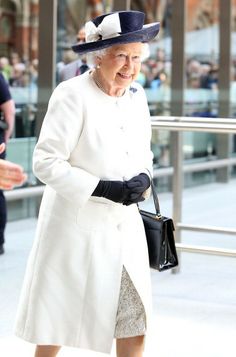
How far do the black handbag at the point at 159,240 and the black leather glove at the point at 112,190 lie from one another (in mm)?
309

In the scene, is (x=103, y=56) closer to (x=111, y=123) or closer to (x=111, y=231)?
(x=111, y=123)

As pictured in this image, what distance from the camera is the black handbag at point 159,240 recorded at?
4305mm

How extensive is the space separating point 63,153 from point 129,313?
0.71m

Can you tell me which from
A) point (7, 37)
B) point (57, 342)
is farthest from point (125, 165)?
point (7, 37)

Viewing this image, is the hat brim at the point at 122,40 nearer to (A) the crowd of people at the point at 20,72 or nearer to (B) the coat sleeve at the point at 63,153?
(B) the coat sleeve at the point at 63,153

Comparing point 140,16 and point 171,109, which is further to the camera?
point 171,109

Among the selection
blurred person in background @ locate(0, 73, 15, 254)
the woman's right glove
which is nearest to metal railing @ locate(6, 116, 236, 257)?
blurred person in background @ locate(0, 73, 15, 254)

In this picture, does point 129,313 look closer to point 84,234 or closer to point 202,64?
point 84,234

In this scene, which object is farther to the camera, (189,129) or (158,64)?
(158,64)

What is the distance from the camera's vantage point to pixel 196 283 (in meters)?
7.34

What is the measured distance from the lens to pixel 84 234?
403cm

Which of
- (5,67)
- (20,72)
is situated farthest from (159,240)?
(5,67)

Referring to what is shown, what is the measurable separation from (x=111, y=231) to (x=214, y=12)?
504 inches

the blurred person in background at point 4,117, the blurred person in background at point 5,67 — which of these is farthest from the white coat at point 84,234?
the blurred person in background at point 5,67
